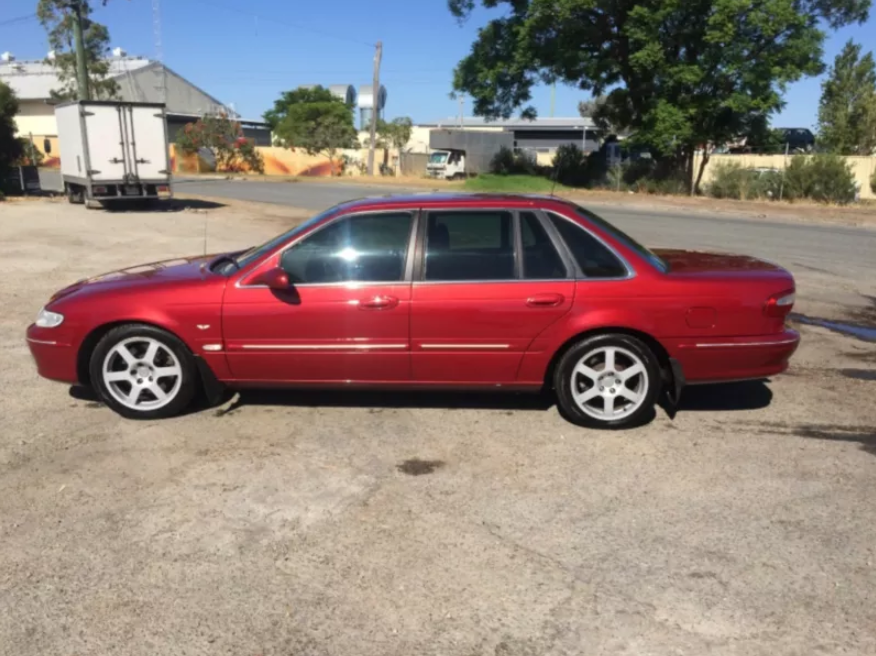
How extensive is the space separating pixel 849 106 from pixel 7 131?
4053 centimetres

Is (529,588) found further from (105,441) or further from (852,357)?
(852,357)

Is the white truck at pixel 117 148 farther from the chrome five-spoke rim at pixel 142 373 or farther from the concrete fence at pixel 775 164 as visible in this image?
the concrete fence at pixel 775 164

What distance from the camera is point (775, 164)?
3566cm

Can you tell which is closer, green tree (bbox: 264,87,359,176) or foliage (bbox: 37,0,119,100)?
foliage (bbox: 37,0,119,100)

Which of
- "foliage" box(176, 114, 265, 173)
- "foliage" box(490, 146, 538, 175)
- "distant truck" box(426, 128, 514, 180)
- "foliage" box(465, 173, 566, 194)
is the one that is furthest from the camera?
"foliage" box(176, 114, 265, 173)

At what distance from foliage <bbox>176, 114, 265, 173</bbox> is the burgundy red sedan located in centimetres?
5444

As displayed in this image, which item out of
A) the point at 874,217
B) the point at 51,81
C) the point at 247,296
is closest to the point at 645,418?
the point at 247,296

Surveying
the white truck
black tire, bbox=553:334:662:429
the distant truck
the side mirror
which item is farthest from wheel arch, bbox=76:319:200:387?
the distant truck

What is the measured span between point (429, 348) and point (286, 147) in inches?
2362

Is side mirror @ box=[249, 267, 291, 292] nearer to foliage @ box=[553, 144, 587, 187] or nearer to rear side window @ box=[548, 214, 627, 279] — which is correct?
rear side window @ box=[548, 214, 627, 279]

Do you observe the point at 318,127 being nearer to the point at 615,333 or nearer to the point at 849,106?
the point at 849,106

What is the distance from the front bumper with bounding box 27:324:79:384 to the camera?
17.2 ft

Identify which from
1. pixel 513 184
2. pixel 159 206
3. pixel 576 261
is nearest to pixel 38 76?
pixel 513 184

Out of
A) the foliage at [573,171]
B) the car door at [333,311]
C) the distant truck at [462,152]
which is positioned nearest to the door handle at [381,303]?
the car door at [333,311]
